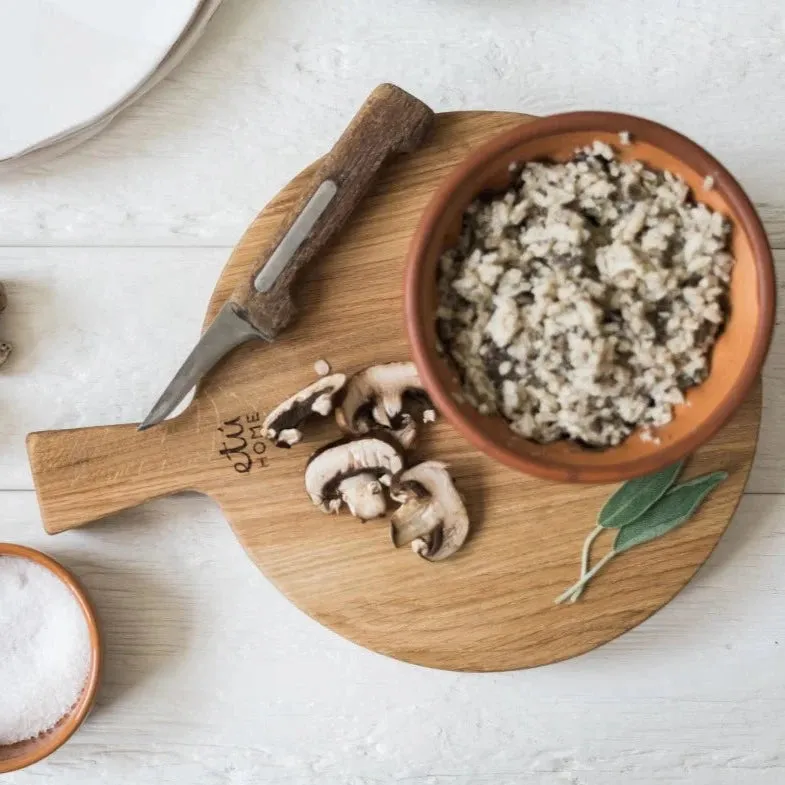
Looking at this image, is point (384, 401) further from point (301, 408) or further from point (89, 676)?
point (89, 676)

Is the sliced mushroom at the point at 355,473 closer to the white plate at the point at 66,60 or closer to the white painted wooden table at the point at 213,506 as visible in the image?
the white painted wooden table at the point at 213,506

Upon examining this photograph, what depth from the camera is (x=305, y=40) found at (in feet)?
4.41

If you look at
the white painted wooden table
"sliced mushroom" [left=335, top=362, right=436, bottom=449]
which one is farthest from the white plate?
"sliced mushroom" [left=335, top=362, right=436, bottom=449]

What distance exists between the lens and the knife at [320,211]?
3.81 ft

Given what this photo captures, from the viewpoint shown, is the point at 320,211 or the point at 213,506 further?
→ the point at 213,506

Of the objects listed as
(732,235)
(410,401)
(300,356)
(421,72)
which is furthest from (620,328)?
(421,72)

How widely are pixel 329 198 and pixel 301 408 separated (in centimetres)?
26

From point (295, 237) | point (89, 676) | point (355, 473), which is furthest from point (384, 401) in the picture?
point (89, 676)

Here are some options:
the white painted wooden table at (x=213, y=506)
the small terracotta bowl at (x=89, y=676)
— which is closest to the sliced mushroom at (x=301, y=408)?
the white painted wooden table at (x=213, y=506)

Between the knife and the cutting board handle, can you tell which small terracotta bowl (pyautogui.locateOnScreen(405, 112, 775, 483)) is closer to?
the knife

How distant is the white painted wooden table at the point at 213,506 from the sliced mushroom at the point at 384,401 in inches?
11.9

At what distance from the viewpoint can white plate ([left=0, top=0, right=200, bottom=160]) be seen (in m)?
1.28

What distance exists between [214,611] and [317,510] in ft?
0.91

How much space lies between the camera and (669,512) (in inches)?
47.0
